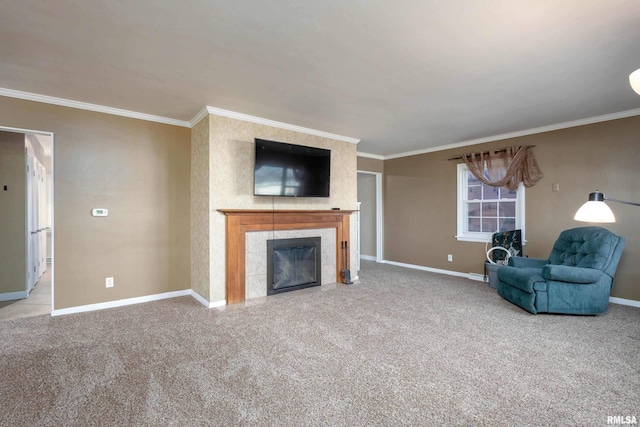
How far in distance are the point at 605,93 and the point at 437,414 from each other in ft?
12.1

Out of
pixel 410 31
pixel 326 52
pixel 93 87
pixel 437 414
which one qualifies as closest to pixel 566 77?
pixel 410 31

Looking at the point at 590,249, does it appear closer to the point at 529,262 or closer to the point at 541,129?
the point at 529,262

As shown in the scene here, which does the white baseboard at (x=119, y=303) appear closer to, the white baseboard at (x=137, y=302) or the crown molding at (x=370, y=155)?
the white baseboard at (x=137, y=302)

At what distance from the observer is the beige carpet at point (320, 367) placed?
175 cm

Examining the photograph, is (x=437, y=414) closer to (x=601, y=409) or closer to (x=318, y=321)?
(x=601, y=409)

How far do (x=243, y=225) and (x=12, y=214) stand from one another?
310 cm

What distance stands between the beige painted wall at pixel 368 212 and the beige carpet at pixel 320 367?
3.55m

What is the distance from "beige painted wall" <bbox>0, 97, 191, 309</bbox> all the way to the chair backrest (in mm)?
4948

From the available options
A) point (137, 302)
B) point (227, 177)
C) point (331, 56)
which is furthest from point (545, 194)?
point (137, 302)

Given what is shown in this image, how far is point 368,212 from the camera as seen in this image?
7289 mm

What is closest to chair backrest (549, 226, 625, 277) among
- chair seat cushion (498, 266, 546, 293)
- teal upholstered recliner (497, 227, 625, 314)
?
teal upholstered recliner (497, 227, 625, 314)

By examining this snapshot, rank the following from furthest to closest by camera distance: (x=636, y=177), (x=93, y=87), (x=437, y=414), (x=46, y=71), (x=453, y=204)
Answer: (x=453, y=204), (x=636, y=177), (x=93, y=87), (x=46, y=71), (x=437, y=414)

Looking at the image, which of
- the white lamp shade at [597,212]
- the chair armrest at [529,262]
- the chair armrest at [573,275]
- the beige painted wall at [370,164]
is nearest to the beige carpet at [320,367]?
the chair armrest at [573,275]

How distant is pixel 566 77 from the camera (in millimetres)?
2824
